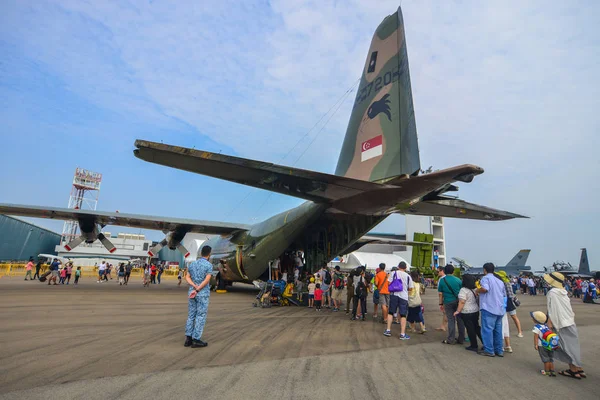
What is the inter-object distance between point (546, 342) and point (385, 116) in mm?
6198

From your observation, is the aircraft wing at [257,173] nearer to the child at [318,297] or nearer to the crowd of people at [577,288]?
the child at [318,297]

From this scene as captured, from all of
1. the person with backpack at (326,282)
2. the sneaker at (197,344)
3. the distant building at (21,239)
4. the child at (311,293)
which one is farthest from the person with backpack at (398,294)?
the distant building at (21,239)

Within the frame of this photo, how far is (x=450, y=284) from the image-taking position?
21.4 feet

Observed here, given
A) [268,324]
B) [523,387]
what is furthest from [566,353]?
[268,324]

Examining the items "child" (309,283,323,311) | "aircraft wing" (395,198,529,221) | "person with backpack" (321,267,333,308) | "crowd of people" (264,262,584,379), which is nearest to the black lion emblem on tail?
"aircraft wing" (395,198,529,221)

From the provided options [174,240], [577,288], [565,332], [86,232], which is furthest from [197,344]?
[577,288]

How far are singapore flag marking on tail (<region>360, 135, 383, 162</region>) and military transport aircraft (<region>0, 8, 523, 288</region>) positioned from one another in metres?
0.03

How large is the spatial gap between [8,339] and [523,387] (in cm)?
767

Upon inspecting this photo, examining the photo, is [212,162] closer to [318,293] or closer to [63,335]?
[63,335]

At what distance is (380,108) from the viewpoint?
8.98 meters

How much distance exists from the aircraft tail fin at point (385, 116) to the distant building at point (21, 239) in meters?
53.8

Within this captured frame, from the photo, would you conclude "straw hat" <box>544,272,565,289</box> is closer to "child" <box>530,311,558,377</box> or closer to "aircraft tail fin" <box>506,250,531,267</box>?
"child" <box>530,311,558,377</box>

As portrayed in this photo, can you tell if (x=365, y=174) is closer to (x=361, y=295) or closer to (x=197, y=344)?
(x=361, y=295)

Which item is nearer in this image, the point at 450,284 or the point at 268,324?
the point at 450,284
